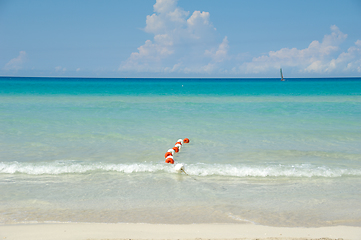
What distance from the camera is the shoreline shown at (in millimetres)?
4148

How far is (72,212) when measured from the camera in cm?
496

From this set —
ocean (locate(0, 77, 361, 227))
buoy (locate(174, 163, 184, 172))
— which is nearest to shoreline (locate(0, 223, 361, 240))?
ocean (locate(0, 77, 361, 227))

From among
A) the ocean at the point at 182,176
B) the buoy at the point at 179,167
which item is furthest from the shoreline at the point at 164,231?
the buoy at the point at 179,167

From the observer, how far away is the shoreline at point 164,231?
415cm

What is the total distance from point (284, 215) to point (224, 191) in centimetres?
138

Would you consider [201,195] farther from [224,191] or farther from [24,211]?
[24,211]

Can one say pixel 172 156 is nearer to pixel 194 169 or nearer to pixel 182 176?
pixel 194 169

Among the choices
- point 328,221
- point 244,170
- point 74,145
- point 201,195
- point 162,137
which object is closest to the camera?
point 328,221

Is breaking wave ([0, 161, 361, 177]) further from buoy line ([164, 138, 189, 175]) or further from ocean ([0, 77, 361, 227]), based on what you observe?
buoy line ([164, 138, 189, 175])

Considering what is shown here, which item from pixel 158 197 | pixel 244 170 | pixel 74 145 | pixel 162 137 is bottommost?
pixel 158 197

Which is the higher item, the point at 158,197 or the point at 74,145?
the point at 74,145

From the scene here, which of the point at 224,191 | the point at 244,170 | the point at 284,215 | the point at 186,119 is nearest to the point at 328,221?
the point at 284,215

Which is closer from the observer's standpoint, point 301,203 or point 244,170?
point 301,203

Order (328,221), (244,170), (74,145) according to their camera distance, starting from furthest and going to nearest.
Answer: (74,145), (244,170), (328,221)
